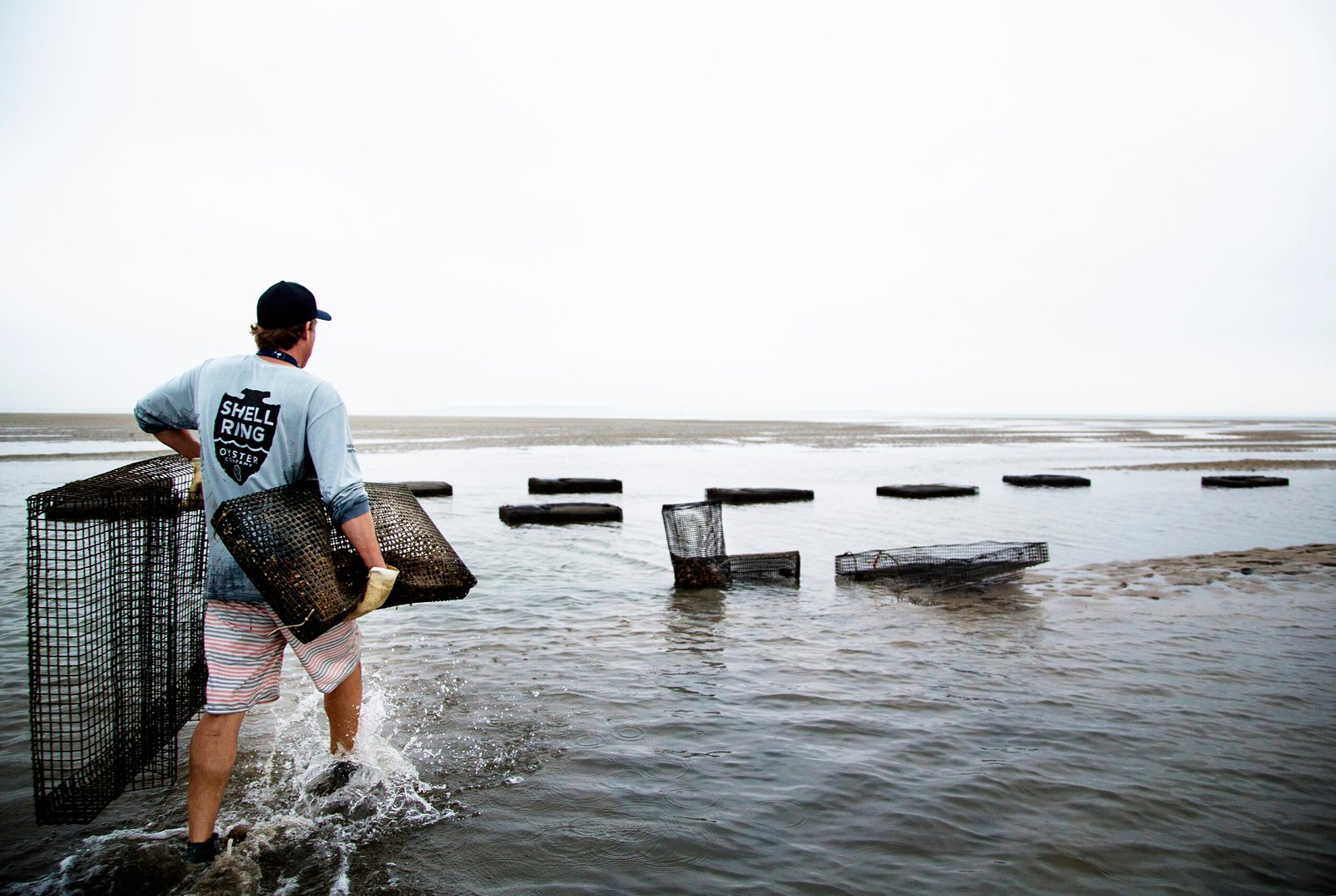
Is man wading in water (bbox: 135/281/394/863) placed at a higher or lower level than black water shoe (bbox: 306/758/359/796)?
higher

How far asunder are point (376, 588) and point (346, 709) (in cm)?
117

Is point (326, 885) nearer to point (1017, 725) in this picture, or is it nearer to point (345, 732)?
point (345, 732)

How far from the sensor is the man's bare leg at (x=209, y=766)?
337 cm

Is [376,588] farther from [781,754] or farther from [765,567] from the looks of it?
[765,567]

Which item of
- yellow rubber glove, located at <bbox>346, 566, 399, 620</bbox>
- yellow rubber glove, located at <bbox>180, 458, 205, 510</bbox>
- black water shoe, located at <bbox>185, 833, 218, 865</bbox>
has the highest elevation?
yellow rubber glove, located at <bbox>180, 458, 205, 510</bbox>

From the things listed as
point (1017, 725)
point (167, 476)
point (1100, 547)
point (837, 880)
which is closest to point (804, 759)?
point (837, 880)

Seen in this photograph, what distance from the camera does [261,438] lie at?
11.2 ft

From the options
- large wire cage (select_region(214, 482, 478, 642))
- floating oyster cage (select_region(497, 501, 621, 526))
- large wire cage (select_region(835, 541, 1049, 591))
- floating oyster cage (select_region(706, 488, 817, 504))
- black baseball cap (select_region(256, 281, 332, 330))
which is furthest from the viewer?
floating oyster cage (select_region(706, 488, 817, 504))

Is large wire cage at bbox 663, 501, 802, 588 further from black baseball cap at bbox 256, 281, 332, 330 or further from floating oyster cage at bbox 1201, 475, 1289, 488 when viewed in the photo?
floating oyster cage at bbox 1201, 475, 1289, 488

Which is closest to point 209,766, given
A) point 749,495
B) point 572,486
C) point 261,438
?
point 261,438

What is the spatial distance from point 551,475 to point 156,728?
2426 centimetres

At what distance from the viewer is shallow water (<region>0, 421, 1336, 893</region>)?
3727mm

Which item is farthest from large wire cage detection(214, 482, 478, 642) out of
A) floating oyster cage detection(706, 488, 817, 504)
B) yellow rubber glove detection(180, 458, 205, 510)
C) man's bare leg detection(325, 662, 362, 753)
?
floating oyster cage detection(706, 488, 817, 504)

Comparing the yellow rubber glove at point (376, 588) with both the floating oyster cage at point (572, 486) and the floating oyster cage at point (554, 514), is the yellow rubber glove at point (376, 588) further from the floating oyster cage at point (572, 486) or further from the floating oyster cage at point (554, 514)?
the floating oyster cage at point (572, 486)
